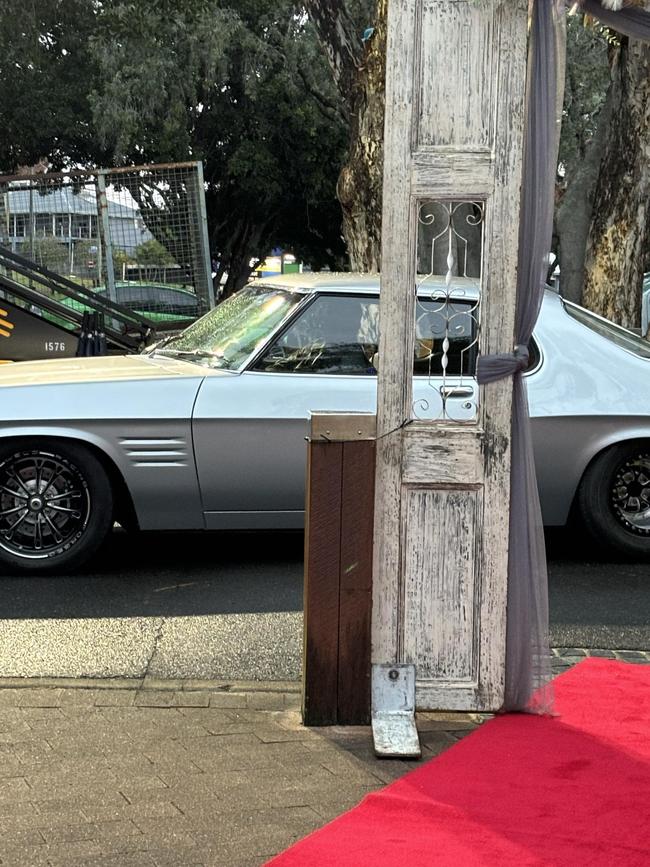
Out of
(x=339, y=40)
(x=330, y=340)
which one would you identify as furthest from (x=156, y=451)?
(x=339, y=40)

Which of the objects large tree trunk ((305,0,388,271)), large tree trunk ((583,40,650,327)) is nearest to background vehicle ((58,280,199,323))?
large tree trunk ((305,0,388,271))

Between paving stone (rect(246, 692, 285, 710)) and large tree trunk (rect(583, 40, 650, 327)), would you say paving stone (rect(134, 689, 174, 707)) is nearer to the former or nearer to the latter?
paving stone (rect(246, 692, 285, 710))

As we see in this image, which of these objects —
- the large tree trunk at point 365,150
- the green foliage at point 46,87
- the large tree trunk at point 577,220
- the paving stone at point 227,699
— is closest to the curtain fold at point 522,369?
the paving stone at point 227,699

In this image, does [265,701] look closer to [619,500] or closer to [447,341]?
[447,341]

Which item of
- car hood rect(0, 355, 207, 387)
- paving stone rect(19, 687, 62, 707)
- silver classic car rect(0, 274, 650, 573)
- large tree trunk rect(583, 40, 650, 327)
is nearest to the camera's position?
paving stone rect(19, 687, 62, 707)

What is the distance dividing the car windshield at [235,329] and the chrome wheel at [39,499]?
1.03 metres

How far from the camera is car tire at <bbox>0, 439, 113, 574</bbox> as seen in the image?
6.75 metres

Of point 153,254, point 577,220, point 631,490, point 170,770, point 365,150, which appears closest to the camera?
point 170,770

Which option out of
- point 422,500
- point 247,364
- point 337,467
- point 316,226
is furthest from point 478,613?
point 316,226

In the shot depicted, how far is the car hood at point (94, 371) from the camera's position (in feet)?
22.5

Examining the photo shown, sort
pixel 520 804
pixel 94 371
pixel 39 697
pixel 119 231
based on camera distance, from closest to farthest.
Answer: pixel 520 804 → pixel 39 697 → pixel 94 371 → pixel 119 231

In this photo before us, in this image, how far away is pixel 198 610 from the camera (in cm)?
630

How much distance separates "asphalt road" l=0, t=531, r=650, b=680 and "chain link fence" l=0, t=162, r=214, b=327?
863cm

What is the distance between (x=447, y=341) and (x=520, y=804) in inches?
67.1
